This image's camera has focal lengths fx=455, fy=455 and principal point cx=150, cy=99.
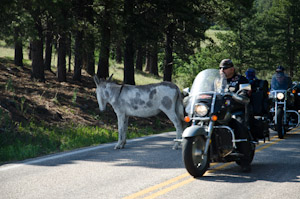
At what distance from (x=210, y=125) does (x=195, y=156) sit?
62 centimetres

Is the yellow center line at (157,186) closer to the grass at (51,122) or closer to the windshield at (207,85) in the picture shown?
the windshield at (207,85)

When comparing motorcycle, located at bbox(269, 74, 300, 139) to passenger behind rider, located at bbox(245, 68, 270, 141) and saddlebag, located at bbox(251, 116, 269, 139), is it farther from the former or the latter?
saddlebag, located at bbox(251, 116, 269, 139)

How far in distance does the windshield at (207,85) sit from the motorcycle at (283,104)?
6.47 meters

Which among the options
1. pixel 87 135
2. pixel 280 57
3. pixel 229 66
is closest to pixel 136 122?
pixel 87 135

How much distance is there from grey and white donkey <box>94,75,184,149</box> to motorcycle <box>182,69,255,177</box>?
343 centimetres

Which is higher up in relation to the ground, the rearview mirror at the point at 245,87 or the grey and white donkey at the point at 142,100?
the rearview mirror at the point at 245,87

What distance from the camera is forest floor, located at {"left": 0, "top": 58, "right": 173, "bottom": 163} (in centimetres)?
1561

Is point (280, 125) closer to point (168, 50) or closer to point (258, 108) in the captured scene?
point (258, 108)

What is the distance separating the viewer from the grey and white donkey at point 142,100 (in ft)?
40.1

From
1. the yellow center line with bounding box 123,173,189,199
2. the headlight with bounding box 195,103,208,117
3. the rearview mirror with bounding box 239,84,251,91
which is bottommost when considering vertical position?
the yellow center line with bounding box 123,173,189,199

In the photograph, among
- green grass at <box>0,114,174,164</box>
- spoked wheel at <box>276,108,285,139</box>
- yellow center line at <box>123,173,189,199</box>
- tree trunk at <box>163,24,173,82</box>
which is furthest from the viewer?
tree trunk at <box>163,24,173,82</box>

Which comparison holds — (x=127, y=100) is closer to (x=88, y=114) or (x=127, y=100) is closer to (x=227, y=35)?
(x=88, y=114)

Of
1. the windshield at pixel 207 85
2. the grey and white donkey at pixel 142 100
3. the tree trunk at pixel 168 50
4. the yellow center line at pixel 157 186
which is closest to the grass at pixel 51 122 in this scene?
the grey and white donkey at pixel 142 100

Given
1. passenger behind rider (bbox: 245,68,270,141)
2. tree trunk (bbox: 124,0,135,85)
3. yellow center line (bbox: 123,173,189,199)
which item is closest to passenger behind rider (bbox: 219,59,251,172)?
passenger behind rider (bbox: 245,68,270,141)
